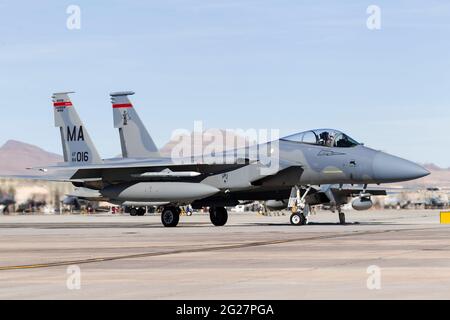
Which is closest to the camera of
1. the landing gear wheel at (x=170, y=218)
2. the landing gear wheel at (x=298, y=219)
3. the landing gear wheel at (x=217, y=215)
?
the landing gear wheel at (x=298, y=219)

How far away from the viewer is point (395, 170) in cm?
3089

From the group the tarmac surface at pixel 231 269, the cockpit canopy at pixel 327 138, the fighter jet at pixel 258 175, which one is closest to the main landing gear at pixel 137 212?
the fighter jet at pixel 258 175

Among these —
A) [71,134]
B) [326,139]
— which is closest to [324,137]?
[326,139]

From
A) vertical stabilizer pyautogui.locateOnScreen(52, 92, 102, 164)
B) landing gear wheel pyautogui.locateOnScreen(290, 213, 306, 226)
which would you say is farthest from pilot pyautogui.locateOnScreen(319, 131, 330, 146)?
vertical stabilizer pyautogui.locateOnScreen(52, 92, 102, 164)

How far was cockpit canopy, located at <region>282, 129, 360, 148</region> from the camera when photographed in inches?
1261

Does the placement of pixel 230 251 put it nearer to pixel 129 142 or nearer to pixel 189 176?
pixel 189 176

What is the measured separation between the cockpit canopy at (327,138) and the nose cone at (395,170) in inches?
51.2

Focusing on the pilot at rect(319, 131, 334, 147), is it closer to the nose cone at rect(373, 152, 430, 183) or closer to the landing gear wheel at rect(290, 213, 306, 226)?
the nose cone at rect(373, 152, 430, 183)

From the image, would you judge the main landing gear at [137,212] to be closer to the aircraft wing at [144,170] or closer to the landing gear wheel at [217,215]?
the aircraft wing at [144,170]

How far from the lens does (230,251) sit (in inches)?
702

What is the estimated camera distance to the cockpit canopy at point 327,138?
32031 millimetres

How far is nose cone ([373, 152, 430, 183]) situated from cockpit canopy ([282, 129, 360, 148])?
1.30 meters
